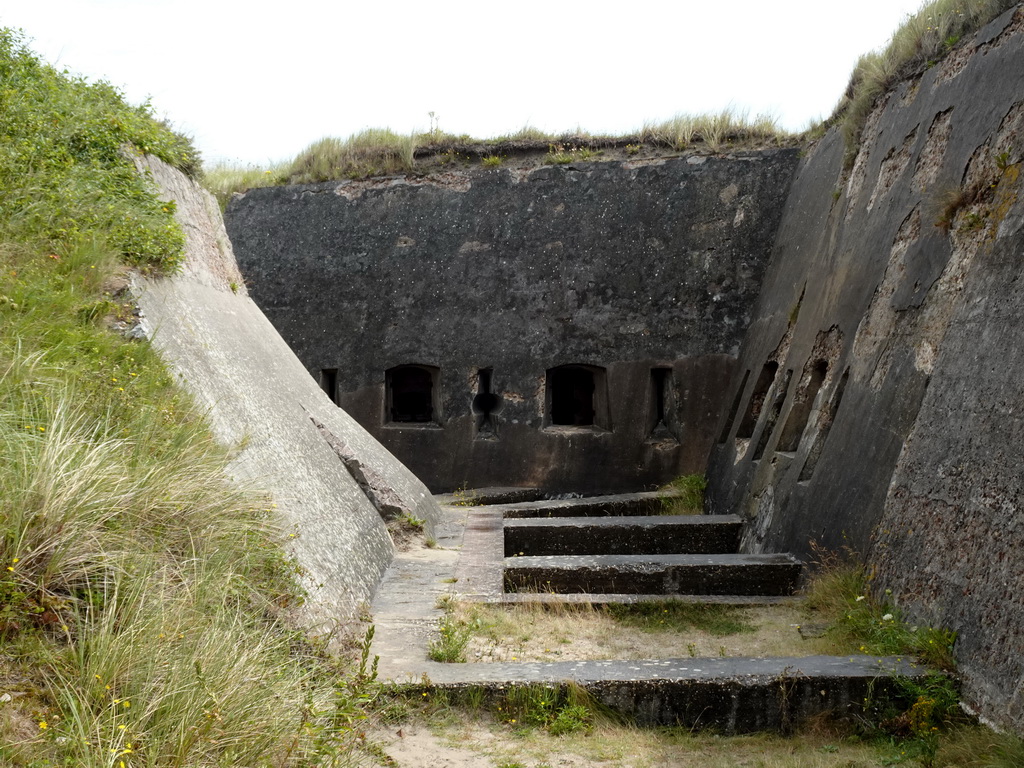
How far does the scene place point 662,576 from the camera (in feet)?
20.4

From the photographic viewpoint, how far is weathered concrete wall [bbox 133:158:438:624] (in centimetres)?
476

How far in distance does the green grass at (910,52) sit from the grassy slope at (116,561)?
6116 mm

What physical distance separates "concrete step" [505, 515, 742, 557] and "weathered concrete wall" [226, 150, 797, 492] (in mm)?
3244

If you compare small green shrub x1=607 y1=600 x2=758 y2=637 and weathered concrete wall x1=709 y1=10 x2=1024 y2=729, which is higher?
weathered concrete wall x1=709 y1=10 x2=1024 y2=729

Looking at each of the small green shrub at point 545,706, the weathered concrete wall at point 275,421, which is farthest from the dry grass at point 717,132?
the small green shrub at point 545,706

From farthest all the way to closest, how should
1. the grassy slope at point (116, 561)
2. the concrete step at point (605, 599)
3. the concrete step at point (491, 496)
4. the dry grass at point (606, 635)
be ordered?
the concrete step at point (491, 496) → the concrete step at point (605, 599) → the dry grass at point (606, 635) → the grassy slope at point (116, 561)

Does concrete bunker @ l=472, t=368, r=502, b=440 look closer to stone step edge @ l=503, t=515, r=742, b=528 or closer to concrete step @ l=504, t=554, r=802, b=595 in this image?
stone step edge @ l=503, t=515, r=742, b=528

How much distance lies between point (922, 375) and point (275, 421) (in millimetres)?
4187

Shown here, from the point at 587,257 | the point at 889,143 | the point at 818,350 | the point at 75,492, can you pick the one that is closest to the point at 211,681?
the point at 75,492

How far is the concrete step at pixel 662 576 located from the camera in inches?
242

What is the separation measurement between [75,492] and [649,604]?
143 inches

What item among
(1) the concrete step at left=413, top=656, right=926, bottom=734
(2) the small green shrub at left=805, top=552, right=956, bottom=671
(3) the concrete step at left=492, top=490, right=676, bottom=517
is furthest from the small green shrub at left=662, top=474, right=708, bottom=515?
(1) the concrete step at left=413, top=656, right=926, bottom=734

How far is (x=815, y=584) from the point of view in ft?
18.5

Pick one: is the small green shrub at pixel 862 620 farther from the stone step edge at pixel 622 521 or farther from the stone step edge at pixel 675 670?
the stone step edge at pixel 622 521
